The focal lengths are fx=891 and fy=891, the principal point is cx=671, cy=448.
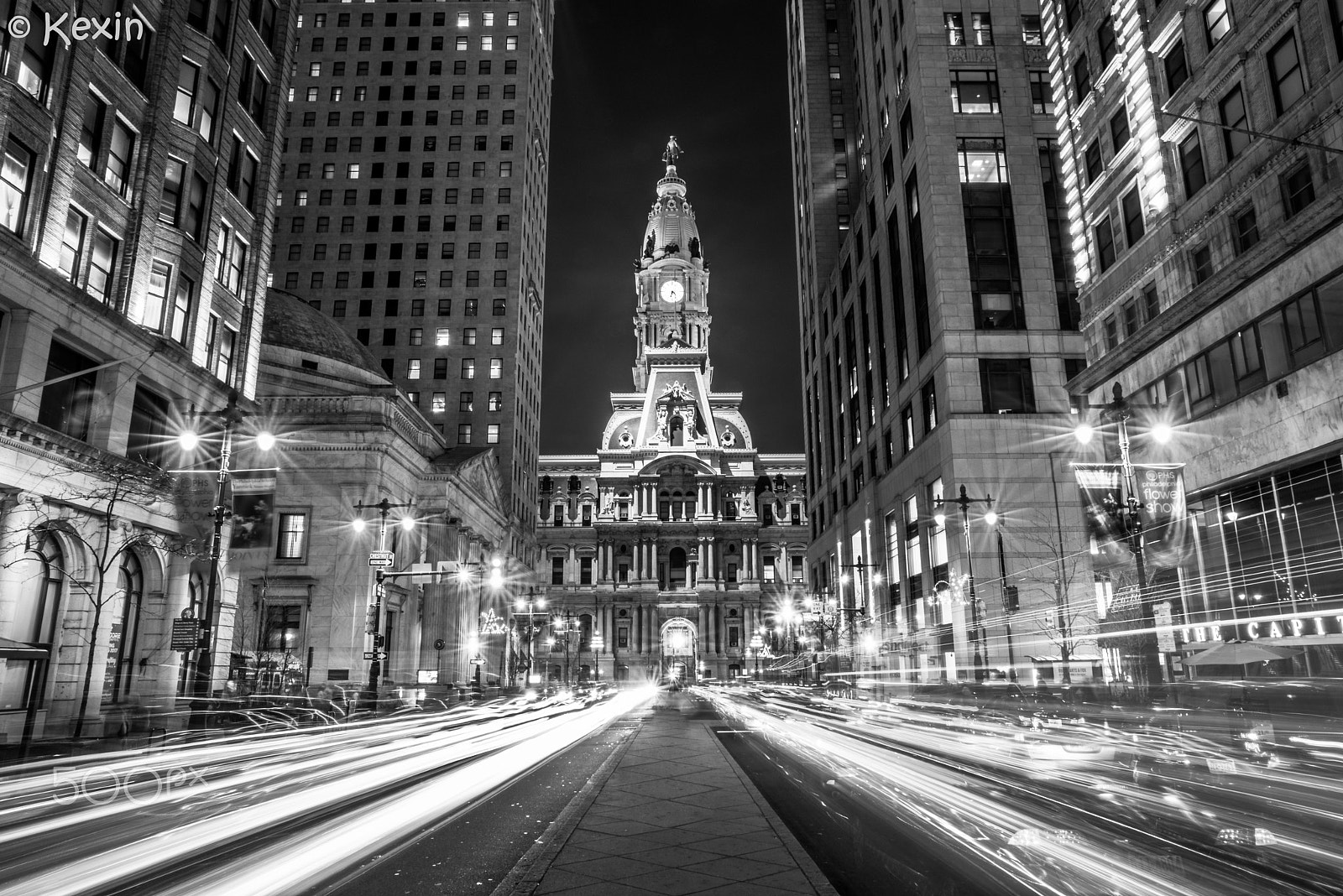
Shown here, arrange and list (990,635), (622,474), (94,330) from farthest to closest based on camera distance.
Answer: (622,474)
(990,635)
(94,330)

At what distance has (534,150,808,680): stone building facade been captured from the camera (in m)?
116

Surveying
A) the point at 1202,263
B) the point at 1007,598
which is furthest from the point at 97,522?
the point at 1007,598

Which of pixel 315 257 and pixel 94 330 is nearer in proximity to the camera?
pixel 94 330

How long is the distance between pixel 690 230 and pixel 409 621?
121 meters

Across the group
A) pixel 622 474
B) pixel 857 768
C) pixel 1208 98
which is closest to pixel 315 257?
pixel 622 474

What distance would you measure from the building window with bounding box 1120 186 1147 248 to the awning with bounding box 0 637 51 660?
37500 millimetres

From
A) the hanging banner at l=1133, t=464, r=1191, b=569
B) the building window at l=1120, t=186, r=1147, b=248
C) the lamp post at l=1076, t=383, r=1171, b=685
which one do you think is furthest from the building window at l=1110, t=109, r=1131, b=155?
the hanging banner at l=1133, t=464, r=1191, b=569

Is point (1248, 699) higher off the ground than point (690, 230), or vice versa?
point (690, 230)

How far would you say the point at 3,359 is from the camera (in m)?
22.1

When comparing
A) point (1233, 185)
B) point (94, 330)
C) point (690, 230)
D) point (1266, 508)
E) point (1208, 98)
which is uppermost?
point (690, 230)

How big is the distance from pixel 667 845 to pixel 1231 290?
26.4 metres

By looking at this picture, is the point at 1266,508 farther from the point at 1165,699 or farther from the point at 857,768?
the point at 857,768

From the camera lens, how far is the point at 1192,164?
30.2 m

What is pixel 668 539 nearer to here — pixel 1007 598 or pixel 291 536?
pixel 291 536
